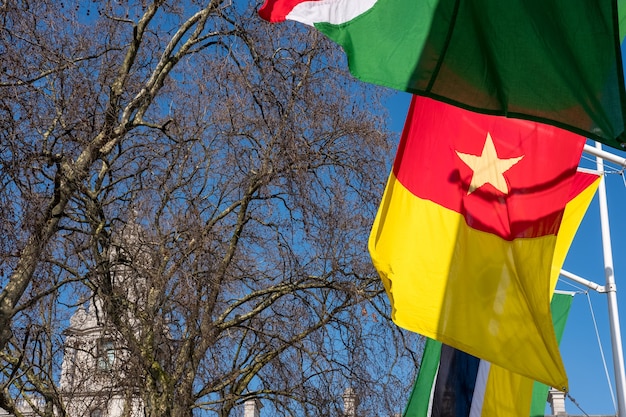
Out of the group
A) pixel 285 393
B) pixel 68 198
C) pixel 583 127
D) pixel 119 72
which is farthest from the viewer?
pixel 285 393

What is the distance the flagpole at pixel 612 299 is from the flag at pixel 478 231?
357 centimetres

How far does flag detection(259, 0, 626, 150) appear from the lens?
15.0 ft

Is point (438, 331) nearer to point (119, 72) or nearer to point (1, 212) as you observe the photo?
point (1, 212)

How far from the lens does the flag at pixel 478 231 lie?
21.0 feet

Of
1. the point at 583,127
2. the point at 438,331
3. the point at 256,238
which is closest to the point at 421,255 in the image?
the point at 438,331

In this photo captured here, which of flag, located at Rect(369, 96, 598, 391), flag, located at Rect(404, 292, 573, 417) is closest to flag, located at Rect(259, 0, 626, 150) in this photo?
flag, located at Rect(369, 96, 598, 391)

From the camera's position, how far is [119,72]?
9125mm

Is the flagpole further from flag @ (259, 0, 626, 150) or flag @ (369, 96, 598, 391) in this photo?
flag @ (259, 0, 626, 150)

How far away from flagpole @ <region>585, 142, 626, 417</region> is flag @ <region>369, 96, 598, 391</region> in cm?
357

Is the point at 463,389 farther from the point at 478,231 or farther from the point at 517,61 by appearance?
the point at 517,61

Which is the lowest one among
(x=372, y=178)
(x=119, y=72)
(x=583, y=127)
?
(x=583, y=127)

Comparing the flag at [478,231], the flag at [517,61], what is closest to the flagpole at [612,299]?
the flag at [478,231]

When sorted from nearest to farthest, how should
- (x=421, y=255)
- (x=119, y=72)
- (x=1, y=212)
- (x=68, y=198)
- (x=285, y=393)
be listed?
1. (x=1, y=212)
2. (x=421, y=255)
3. (x=68, y=198)
4. (x=119, y=72)
5. (x=285, y=393)

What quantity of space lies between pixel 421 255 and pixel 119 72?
3984 millimetres
